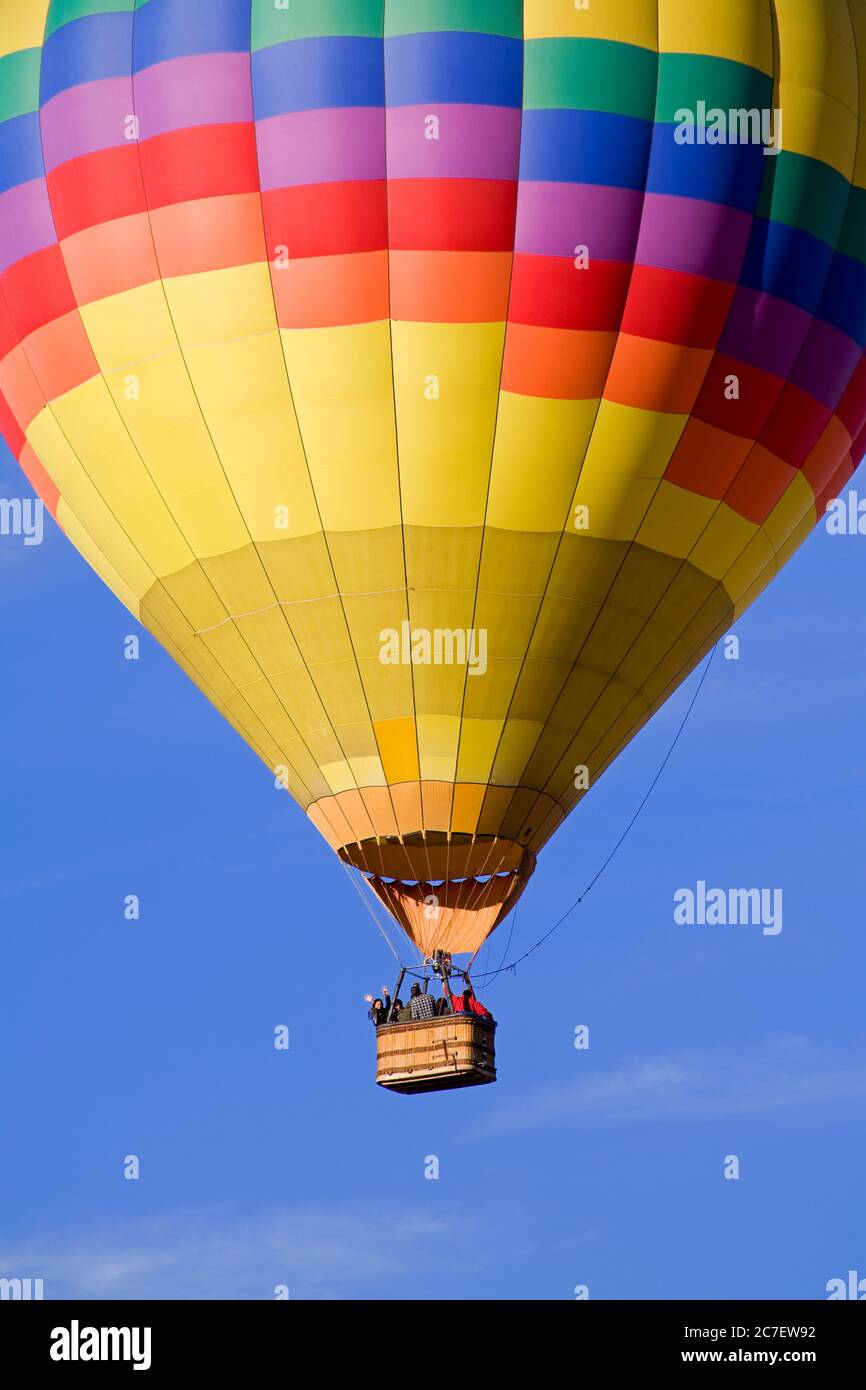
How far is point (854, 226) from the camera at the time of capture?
2612 cm

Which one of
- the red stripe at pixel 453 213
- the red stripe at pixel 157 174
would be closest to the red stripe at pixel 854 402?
the red stripe at pixel 453 213

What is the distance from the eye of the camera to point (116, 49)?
83.9 feet

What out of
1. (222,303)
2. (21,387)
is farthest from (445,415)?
(21,387)

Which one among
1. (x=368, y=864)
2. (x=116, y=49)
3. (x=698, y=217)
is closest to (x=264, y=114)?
(x=116, y=49)

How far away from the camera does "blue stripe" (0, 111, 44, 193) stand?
26000 mm

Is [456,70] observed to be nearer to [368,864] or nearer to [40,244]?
[40,244]

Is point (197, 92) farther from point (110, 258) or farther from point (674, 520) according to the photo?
point (674, 520)

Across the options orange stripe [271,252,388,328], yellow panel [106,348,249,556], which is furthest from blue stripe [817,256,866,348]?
yellow panel [106,348,249,556]

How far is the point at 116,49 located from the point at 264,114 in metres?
1.30

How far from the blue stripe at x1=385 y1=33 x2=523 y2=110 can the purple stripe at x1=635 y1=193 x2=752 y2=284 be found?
1.28 meters

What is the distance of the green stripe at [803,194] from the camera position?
25.6m

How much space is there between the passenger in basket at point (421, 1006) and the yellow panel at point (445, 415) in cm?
341

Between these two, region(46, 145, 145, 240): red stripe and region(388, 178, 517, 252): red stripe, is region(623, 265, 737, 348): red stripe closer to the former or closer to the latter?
region(388, 178, 517, 252): red stripe

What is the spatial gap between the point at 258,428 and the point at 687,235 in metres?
3.31
